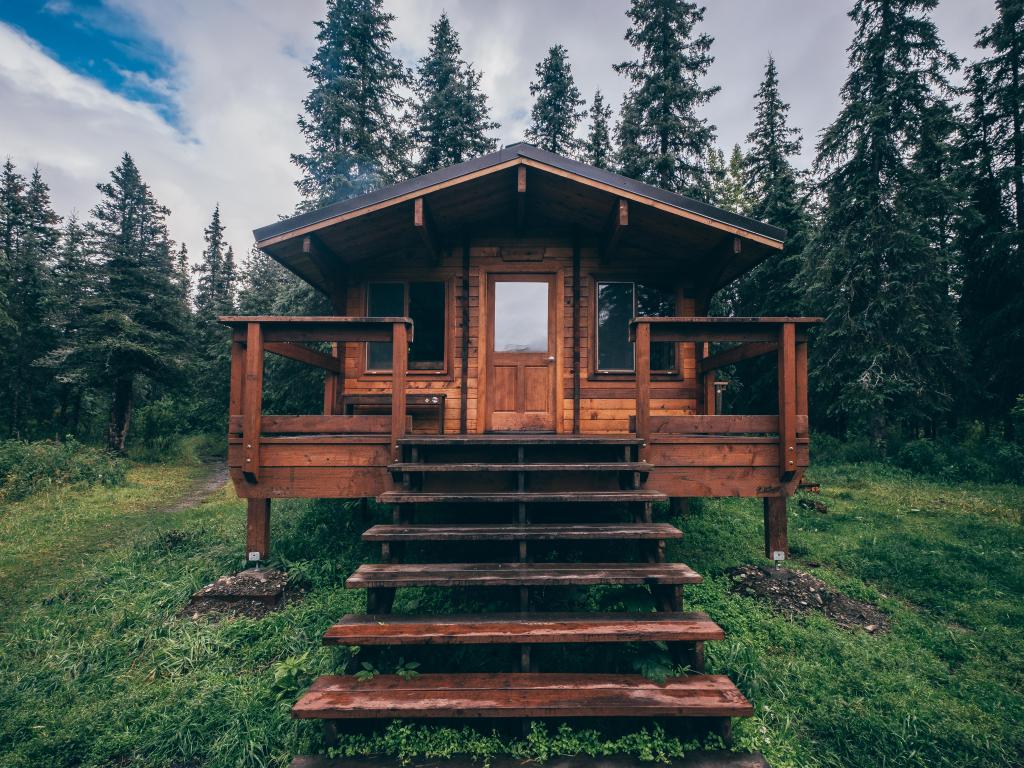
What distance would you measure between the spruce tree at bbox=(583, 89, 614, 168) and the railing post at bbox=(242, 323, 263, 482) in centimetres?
1518

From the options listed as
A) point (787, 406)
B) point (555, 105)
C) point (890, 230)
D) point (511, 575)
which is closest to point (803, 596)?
point (787, 406)

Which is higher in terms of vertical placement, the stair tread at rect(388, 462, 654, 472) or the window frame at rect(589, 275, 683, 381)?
the window frame at rect(589, 275, 683, 381)

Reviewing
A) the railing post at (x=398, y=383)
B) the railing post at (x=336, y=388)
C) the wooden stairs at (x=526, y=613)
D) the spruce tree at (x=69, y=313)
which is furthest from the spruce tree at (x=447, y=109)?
the wooden stairs at (x=526, y=613)

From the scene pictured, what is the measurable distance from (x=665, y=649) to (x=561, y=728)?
0.86m

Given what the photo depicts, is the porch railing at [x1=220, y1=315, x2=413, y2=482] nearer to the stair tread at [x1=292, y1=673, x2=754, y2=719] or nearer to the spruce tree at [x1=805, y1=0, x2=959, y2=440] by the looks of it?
the stair tread at [x1=292, y1=673, x2=754, y2=719]

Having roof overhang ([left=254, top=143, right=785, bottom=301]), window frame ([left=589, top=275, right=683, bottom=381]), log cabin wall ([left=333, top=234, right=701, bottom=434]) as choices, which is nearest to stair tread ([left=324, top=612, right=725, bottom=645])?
log cabin wall ([left=333, top=234, right=701, bottom=434])

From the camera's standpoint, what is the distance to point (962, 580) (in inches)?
178

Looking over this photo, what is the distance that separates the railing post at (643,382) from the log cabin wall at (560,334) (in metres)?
2.23

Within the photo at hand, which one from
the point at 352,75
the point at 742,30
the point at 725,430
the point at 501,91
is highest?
the point at 501,91

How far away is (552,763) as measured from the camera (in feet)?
6.97

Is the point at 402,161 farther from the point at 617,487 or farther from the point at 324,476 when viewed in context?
the point at 617,487

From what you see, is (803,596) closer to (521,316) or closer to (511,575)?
(511,575)

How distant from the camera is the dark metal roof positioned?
5.13 meters

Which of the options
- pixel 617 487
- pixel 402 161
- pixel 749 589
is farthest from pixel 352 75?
pixel 749 589
